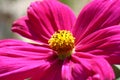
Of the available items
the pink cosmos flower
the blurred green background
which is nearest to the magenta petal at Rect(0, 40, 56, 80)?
the pink cosmos flower

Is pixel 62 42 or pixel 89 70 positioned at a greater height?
pixel 62 42

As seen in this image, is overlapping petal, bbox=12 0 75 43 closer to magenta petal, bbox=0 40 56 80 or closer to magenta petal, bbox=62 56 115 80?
magenta petal, bbox=0 40 56 80

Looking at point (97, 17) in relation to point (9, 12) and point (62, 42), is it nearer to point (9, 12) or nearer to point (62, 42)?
point (62, 42)

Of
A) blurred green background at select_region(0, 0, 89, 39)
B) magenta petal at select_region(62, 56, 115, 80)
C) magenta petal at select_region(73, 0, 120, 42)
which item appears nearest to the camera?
magenta petal at select_region(62, 56, 115, 80)

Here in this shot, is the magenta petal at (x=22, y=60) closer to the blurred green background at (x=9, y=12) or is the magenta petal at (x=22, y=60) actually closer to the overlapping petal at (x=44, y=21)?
the overlapping petal at (x=44, y=21)

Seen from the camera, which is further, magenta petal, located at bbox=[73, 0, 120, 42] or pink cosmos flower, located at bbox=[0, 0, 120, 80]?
magenta petal, located at bbox=[73, 0, 120, 42]

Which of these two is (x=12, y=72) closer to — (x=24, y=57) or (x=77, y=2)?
(x=24, y=57)

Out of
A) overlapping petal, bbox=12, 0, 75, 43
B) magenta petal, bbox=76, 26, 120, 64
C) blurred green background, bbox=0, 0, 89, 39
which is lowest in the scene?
magenta petal, bbox=76, 26, 120, 64

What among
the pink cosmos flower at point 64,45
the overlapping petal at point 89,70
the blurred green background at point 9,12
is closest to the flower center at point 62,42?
the pink cosmos flower at point 64,45

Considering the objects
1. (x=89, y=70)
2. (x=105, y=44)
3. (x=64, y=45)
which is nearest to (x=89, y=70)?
(x=89, y=70)
